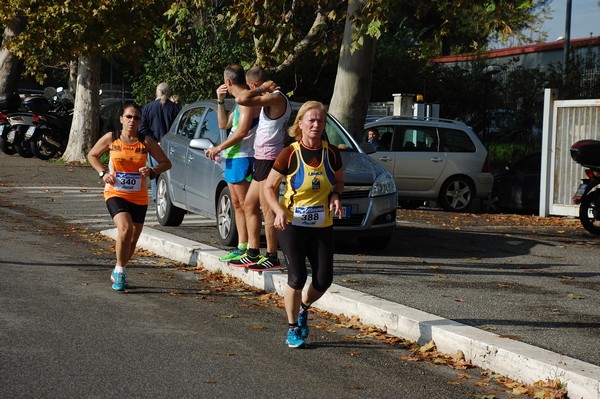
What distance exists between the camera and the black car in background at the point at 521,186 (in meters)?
21.0

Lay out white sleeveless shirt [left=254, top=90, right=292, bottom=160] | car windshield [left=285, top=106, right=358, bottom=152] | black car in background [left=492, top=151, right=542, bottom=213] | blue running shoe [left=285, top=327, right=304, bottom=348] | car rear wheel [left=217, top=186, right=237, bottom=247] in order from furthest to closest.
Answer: black car in background [left=492, top=151, right=542, bottom=213] < car windshield [left=285, top=106, right=358, bottom=152] < car rear wheel [left=217, top=186, right=237, bottom=247] < white sleeveless shirt [left=254, top=90, right=292, bottom=160] < blue running shoe [left=285, top=327, right=304, bottom=348]

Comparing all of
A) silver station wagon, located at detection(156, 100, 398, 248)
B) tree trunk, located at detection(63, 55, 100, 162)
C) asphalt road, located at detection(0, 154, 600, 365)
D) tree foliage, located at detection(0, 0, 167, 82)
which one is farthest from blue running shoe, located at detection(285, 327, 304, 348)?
tree trunk, located at detection(63, 55, 100, 162)

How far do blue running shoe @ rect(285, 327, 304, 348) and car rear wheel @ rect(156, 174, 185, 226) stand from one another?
710 cm

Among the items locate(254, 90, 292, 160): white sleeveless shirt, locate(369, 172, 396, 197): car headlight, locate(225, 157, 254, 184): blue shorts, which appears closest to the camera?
locate(254, 90, 292, 160): white sleeveless shirt

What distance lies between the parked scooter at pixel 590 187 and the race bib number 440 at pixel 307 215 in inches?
350

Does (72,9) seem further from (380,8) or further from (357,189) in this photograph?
(357,189)

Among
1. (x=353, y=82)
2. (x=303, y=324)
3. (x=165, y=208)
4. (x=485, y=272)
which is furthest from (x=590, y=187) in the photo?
(x=303, y=324)

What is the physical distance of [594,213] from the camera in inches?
625

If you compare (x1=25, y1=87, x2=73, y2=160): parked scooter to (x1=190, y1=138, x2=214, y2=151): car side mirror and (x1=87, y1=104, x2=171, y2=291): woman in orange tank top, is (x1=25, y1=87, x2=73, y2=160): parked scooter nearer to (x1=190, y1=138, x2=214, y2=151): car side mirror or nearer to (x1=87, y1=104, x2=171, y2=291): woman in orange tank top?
(x1=190, y1=138, x2=214, y2=151): car side mirror

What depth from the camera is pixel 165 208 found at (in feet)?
49.0

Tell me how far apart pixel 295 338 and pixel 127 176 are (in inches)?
128

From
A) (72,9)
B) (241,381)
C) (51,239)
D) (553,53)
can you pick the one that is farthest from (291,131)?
(553,53)

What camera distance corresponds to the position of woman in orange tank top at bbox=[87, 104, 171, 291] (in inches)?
403

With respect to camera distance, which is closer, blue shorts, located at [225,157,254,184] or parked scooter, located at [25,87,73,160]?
blue shorts, located at [225,157,254,184]
